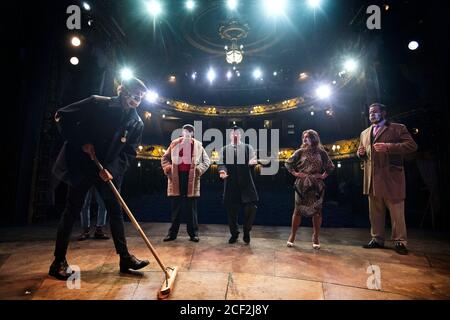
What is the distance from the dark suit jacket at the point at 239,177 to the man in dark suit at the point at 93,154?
170 centimetres

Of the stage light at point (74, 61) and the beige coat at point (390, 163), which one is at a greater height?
the stage light at point (74, 61)

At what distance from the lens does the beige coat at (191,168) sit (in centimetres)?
369

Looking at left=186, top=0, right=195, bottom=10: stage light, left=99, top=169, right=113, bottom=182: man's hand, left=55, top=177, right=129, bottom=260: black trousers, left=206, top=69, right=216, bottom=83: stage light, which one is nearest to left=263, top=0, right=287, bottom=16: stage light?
left=186, top=0, right=195, bottom=10: stage light

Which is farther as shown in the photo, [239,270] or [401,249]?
[401,249]

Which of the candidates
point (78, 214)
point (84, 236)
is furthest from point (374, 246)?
point (84, 236)

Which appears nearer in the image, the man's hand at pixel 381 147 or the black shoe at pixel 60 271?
the black shoe at pixel 60 271

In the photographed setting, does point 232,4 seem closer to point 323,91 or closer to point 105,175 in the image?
point 105,175

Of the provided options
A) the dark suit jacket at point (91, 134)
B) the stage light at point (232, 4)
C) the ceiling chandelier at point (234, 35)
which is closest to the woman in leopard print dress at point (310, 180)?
the dark suit jacket at point (91, 134)

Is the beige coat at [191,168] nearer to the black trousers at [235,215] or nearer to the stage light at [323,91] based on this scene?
the black trousers at [235,215]

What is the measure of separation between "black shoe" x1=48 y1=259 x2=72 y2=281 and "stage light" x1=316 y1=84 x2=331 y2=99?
16.3 metres

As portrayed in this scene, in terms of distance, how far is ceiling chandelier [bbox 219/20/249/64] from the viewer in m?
9.15

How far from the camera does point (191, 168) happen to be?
3768mm

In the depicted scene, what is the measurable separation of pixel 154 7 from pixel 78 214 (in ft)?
28.8

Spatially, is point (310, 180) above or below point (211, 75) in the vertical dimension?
below
